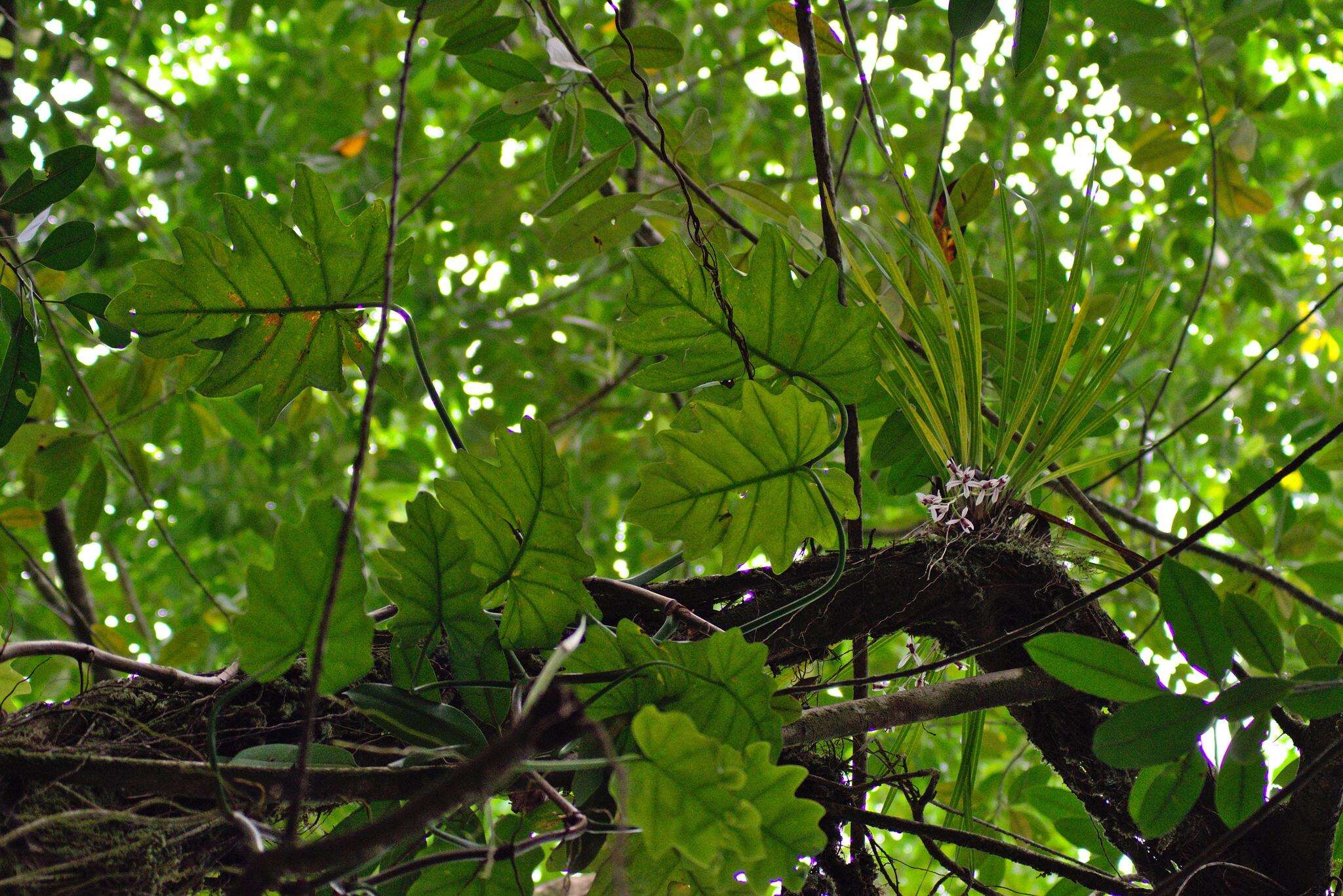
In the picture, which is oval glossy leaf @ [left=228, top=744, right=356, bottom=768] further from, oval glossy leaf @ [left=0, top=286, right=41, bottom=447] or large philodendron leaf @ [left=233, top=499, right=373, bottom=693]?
oval glossy leaf @ [left=0, top=286, right=41, bottom=447]

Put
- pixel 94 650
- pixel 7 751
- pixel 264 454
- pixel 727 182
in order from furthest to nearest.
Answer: pixel 264 454, pixel 727 182, pixel 94 650, pixel 7 751

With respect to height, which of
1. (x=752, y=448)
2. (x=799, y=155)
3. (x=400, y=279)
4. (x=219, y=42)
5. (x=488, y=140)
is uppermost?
(x=219, y=42)

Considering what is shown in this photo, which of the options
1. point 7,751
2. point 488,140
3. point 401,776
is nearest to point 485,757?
point 401,776

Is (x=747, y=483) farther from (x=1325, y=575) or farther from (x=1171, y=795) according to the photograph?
(x=1325, y=575)

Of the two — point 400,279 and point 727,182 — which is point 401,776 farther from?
point 727,182

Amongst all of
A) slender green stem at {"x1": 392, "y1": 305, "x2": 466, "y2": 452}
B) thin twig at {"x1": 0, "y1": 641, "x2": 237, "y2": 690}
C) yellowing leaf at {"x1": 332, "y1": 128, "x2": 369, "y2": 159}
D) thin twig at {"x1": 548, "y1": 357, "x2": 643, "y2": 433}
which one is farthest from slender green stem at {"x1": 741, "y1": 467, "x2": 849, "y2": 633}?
yellowing leaf at {"x1": 332, "y1": 128, "x2": 369, "y2": 159}

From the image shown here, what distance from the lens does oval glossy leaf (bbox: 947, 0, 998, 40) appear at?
0.60 metres

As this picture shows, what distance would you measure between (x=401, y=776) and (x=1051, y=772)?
2.41 ft

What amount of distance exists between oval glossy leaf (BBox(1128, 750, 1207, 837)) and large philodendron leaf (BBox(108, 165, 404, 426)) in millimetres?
616

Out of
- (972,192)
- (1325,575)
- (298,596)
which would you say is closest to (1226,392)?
(1325,575)

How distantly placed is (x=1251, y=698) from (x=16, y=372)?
84 centimetres

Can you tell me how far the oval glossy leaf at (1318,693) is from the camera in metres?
0.45

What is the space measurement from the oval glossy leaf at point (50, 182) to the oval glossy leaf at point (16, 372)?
7cm

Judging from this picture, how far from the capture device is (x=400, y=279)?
2.37 feet
